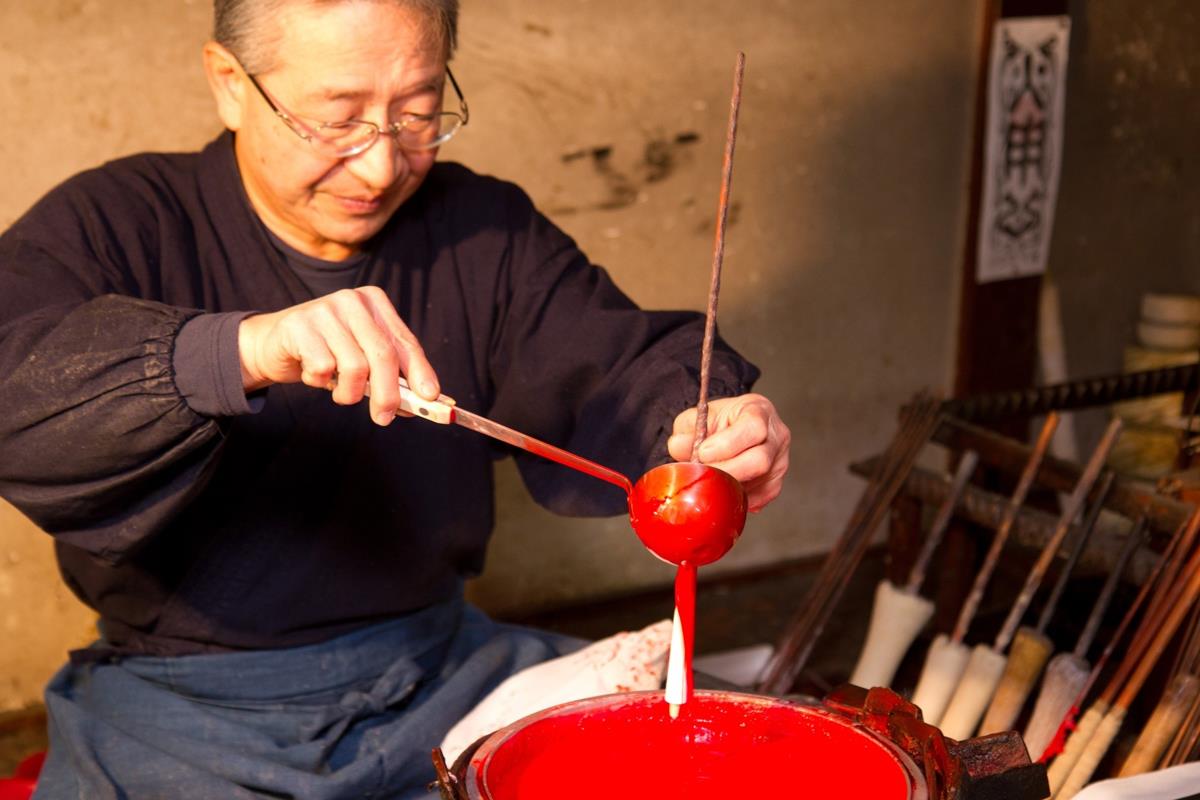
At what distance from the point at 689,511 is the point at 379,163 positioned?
0.76 m

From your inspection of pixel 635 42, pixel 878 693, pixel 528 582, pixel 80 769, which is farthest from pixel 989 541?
pixel 80 769

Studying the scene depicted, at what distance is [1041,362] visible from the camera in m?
4.59

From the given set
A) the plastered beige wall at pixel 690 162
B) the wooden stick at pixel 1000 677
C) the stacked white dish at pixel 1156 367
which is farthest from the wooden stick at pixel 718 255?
the stacked white dish at pixel 1156 367

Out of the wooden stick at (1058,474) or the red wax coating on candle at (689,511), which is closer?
the red wax coating on candle at (689,511)

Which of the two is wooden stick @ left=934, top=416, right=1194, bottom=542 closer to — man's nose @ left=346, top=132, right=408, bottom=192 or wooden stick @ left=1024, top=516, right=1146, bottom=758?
wooden stick @ left=1024, top=516, right=1146, bottom=758

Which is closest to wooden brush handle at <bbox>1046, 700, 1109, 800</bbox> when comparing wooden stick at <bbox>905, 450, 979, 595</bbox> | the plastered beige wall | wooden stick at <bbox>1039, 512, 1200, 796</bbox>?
wooden stick at <bbox>1039, 512, 1200, 796</bbox>

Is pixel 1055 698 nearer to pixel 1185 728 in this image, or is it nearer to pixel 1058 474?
pixel 1185 728

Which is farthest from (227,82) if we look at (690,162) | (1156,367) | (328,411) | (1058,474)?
(1156,367)

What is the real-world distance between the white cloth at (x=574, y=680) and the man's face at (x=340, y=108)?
69 cm

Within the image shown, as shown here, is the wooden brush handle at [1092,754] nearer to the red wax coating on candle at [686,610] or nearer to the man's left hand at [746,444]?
the man's left hand at [746,444]

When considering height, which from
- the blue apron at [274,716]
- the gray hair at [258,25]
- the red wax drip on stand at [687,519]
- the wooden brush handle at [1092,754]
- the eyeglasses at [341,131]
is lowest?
the wooden brush handle at [1092,754]

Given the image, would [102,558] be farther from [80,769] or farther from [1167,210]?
[1167,210]

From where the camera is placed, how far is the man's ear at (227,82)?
1.94m

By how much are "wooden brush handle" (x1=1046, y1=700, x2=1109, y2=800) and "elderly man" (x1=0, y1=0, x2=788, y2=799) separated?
0.81m
